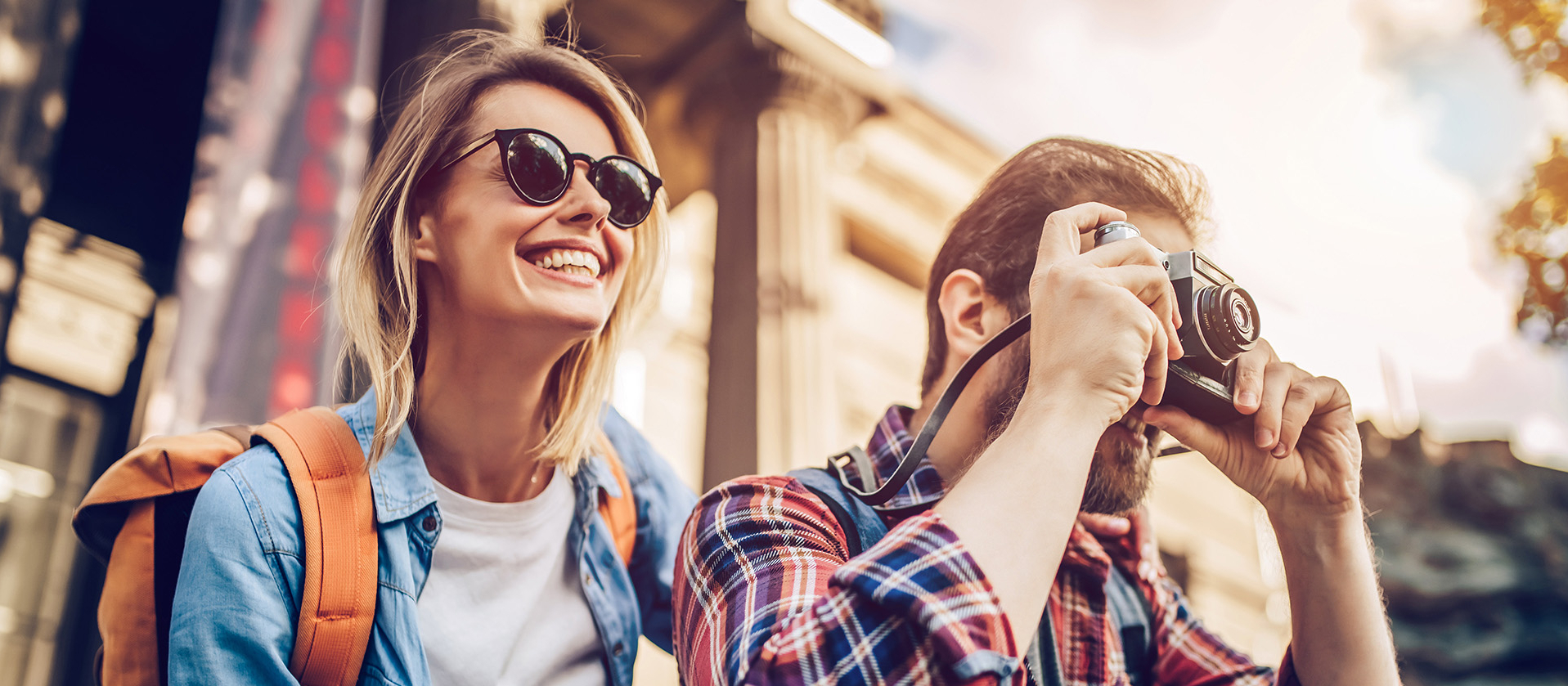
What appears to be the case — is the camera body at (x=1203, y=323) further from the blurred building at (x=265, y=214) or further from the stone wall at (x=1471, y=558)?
the stone wall at (x=1471, y=558)

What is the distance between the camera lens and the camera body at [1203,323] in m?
1.20

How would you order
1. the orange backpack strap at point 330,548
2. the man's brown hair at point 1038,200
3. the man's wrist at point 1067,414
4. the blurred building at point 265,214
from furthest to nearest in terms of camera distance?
1. the blurred building at point 265,214
2. the man's brown hair at point 1038,200
3. the orange backpack strap at point 330,548
4. the man's wrist at point 1067,414

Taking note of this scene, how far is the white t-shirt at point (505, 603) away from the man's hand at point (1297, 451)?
1020 millimetres

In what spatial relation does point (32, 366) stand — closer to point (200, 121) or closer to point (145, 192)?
point (145, 192)

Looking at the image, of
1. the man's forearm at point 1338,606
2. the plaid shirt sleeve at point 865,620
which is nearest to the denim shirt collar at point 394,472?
the plaid shirt sleeve at point 865,620

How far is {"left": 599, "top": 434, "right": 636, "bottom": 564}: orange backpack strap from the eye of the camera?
1742 mm

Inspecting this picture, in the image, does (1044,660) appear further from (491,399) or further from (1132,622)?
(491,399)

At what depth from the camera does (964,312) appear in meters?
1.55

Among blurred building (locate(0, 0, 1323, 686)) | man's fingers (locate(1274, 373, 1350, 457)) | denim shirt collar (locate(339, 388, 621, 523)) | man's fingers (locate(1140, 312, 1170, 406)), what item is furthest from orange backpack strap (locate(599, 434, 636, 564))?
blurred building (locate(0, 0, 1323, 686))

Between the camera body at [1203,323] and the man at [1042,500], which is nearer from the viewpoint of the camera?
the man at [1042,500]

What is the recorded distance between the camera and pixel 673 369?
7.16 m

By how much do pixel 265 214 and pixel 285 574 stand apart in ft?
8.01

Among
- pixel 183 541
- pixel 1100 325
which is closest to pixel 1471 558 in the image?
pixel 1100 325

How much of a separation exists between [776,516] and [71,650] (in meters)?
4.72
